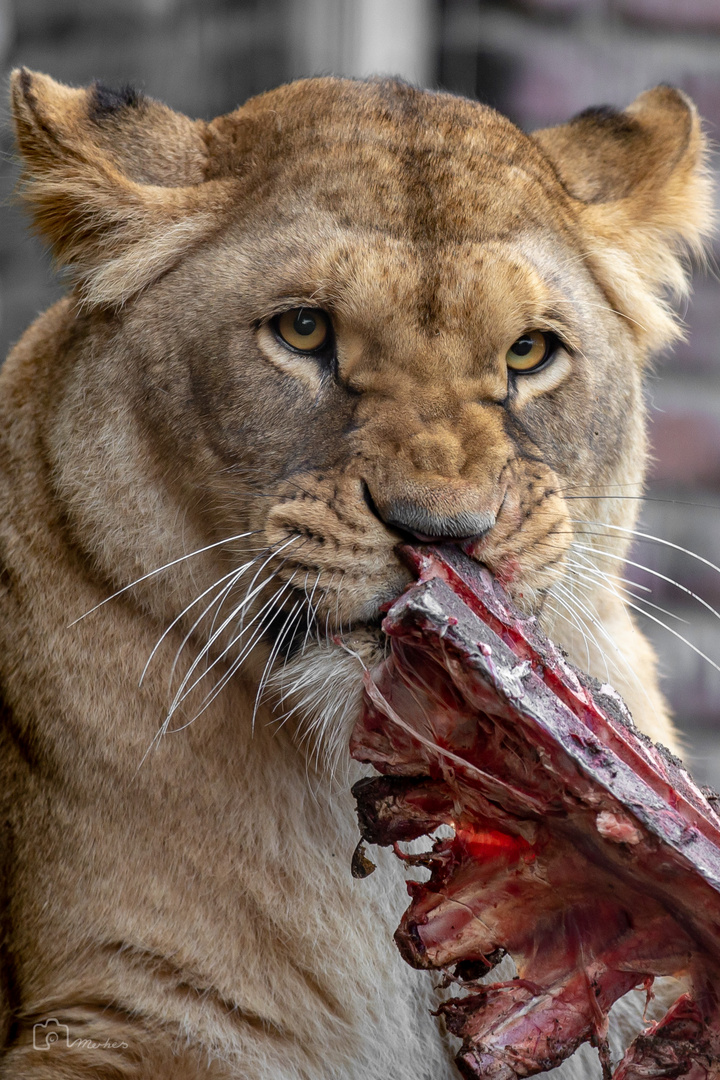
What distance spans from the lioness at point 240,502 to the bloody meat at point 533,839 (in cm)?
20

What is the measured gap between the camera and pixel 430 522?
4.55ft

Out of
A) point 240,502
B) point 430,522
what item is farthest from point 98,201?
point 430,522

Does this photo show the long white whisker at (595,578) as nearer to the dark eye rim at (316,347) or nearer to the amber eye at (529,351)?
the amber eye at (529,351)

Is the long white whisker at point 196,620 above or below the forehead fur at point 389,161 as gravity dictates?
below

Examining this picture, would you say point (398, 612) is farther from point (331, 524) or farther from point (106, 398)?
point (106, 398)

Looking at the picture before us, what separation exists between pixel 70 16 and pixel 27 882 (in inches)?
114

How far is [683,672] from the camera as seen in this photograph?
3.55 meters

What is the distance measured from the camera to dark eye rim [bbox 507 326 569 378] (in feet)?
5.43

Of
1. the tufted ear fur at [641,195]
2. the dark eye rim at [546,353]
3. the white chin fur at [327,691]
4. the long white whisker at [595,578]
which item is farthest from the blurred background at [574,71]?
the white chin fur at [327,691]

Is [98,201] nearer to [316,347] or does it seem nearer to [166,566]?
[316,347]

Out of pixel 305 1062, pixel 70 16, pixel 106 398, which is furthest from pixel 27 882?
pixel 70 16

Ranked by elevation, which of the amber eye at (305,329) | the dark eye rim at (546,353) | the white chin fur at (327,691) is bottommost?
the white chin fur at (327,691)

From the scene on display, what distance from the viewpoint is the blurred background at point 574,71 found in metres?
3.29

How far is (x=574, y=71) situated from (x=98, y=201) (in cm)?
201
